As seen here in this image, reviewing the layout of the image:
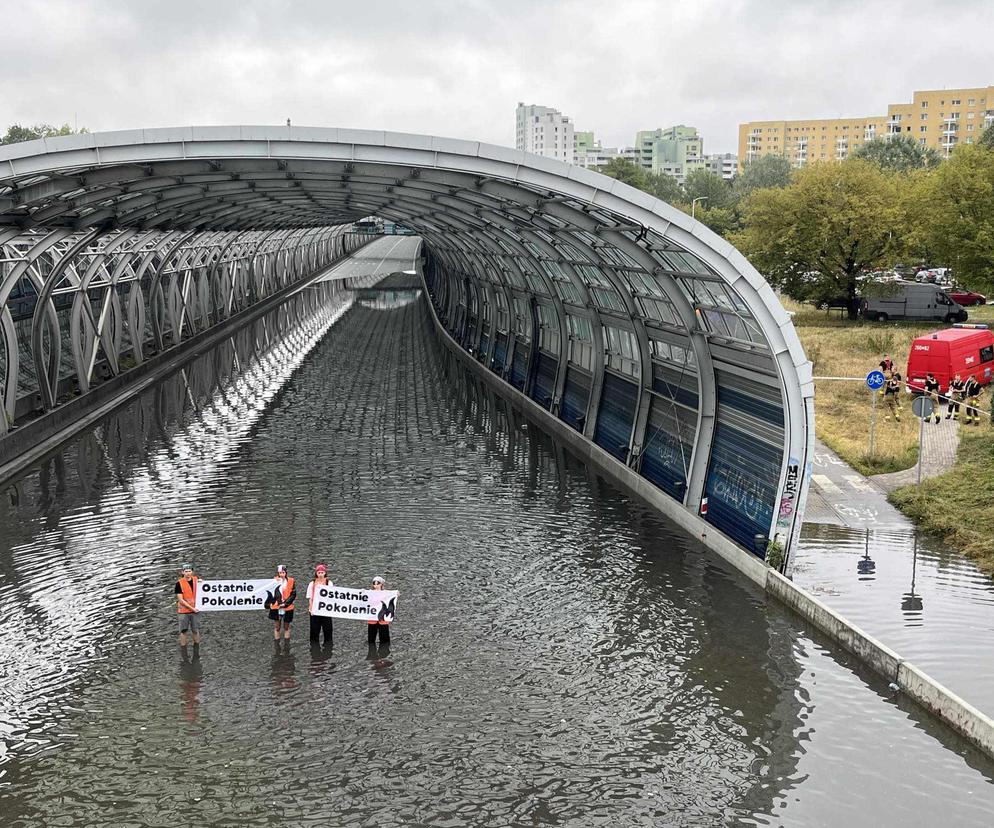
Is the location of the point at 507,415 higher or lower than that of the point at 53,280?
lower

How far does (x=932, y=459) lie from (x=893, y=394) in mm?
6402

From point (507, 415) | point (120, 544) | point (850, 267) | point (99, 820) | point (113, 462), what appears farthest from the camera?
point (850, 267)

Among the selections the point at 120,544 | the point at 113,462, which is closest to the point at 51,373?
the point at 113,462

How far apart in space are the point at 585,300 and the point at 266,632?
14.2 meters

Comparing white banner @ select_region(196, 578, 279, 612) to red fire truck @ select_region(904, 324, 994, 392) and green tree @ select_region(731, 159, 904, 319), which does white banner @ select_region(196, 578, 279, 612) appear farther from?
green tree @ select_region(731, 159, 904, 319)

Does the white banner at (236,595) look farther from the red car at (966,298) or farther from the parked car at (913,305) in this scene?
the red car at (966,298)

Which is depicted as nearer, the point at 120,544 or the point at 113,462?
the point at 120,544

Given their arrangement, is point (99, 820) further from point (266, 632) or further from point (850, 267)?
point (850, 267)

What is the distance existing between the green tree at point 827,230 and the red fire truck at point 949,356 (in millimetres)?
16717

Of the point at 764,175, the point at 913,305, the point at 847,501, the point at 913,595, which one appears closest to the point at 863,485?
the point at 847,501

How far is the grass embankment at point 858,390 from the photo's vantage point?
2506 centimetres

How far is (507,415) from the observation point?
107 feet

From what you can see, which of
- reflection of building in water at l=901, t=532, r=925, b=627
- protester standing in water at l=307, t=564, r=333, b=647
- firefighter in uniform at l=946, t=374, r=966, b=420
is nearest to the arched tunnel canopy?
reflection of building in water at l=901, t=532, r=925, b=627

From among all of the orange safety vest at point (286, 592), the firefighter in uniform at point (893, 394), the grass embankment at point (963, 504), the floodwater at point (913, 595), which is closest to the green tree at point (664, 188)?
the firefighter in uniform at point (893, 394)
